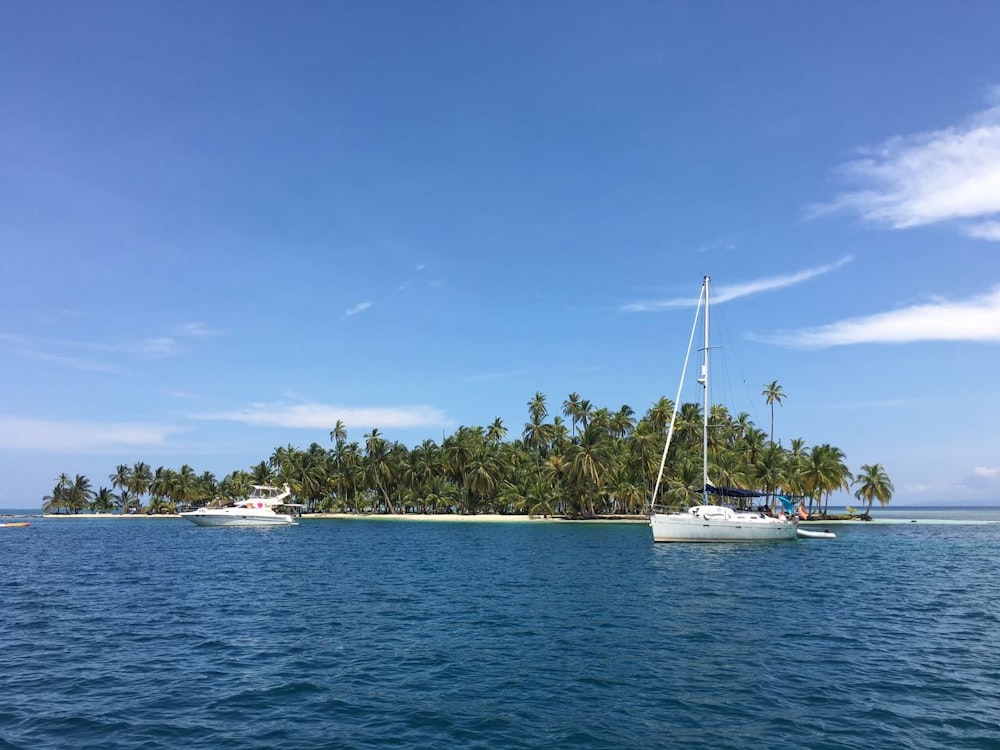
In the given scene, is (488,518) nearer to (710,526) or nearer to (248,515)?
(248,515)

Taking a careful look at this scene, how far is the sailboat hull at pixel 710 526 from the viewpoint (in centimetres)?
5566

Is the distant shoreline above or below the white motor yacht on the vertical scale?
below

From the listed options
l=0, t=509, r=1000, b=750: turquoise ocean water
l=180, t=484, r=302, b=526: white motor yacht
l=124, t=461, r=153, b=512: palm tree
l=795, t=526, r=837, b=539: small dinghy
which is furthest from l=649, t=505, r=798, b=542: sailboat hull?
l=124, t=461, r=153, b=512: palm tree

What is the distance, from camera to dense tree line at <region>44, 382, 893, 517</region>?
10981 centimetres

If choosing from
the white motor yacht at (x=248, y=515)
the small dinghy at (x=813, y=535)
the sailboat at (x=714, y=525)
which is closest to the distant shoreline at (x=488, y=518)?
the white motor yacht at (x=248, y=515)

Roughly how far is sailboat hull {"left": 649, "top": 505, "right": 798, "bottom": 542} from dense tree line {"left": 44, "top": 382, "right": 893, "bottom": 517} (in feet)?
87.0

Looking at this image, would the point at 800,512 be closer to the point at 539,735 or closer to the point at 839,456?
the point at 839,456

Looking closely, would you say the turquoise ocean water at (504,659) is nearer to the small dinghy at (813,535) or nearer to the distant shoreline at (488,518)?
the small dinghy at (813,535)

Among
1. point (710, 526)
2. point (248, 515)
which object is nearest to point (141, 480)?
point (248, 515)

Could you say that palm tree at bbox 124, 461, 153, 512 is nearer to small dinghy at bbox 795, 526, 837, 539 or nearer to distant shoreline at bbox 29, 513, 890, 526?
distant shoreline at bbox 29, 513, 890, 526

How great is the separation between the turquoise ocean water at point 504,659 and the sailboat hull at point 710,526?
12779 millimetres

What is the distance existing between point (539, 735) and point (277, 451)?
6133 inches

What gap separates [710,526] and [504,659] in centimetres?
4055

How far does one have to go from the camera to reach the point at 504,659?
2006 centimetres
